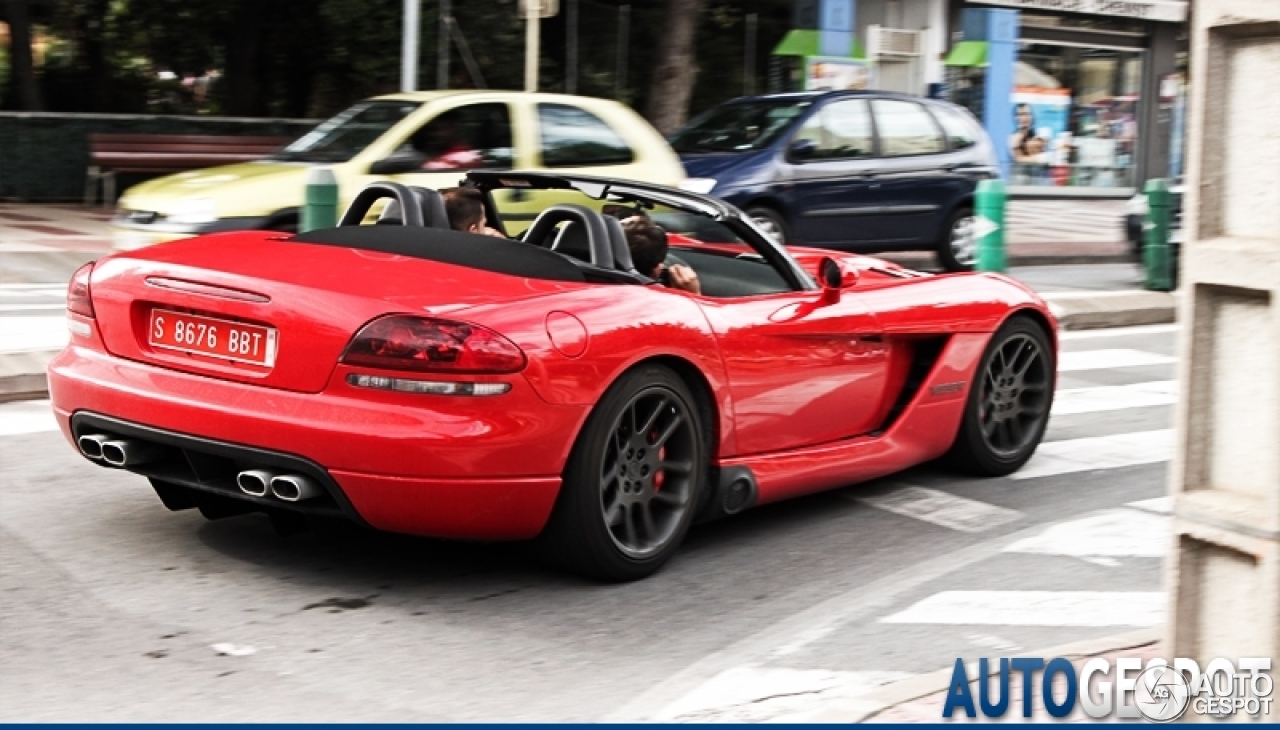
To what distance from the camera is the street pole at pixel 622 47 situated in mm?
25141

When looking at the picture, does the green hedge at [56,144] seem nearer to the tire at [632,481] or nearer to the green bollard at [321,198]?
the green bollard at [321,198]

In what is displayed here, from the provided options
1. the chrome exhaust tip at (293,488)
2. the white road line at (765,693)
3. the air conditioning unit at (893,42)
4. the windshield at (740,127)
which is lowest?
the white road line at (765,693)

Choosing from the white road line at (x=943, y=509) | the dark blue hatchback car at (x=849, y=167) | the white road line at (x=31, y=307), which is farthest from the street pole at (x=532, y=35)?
the white road line at (x=943, y=509)

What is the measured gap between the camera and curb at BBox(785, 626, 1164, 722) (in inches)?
157

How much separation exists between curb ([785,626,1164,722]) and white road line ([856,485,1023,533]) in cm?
171

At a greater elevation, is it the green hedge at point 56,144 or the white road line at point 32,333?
the green hedge at point 56,144

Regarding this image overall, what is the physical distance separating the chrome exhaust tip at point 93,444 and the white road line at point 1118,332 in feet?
27.4

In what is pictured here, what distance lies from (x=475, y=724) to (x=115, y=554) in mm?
1879

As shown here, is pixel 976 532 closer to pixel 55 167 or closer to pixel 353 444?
pixel 353 444

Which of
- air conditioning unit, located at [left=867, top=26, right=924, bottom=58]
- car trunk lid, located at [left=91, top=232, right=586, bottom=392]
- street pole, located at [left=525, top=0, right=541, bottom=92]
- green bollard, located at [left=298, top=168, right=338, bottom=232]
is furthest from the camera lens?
air conditioning unit, located at [left=867, top=26, right=924, bottom=58]

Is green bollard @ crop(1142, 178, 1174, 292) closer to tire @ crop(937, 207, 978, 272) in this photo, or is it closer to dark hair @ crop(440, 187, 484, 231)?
tire @ crop(937, 207, 978, 272)

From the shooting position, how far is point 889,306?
648 centimetres

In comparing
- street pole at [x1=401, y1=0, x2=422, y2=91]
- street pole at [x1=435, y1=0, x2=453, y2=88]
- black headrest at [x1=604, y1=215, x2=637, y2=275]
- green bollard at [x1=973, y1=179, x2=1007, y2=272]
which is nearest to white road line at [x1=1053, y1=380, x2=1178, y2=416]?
green bollard at [x1=973, y1=179, x2=1007, y2=272]

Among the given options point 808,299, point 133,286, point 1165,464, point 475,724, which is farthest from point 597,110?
point 475,724
